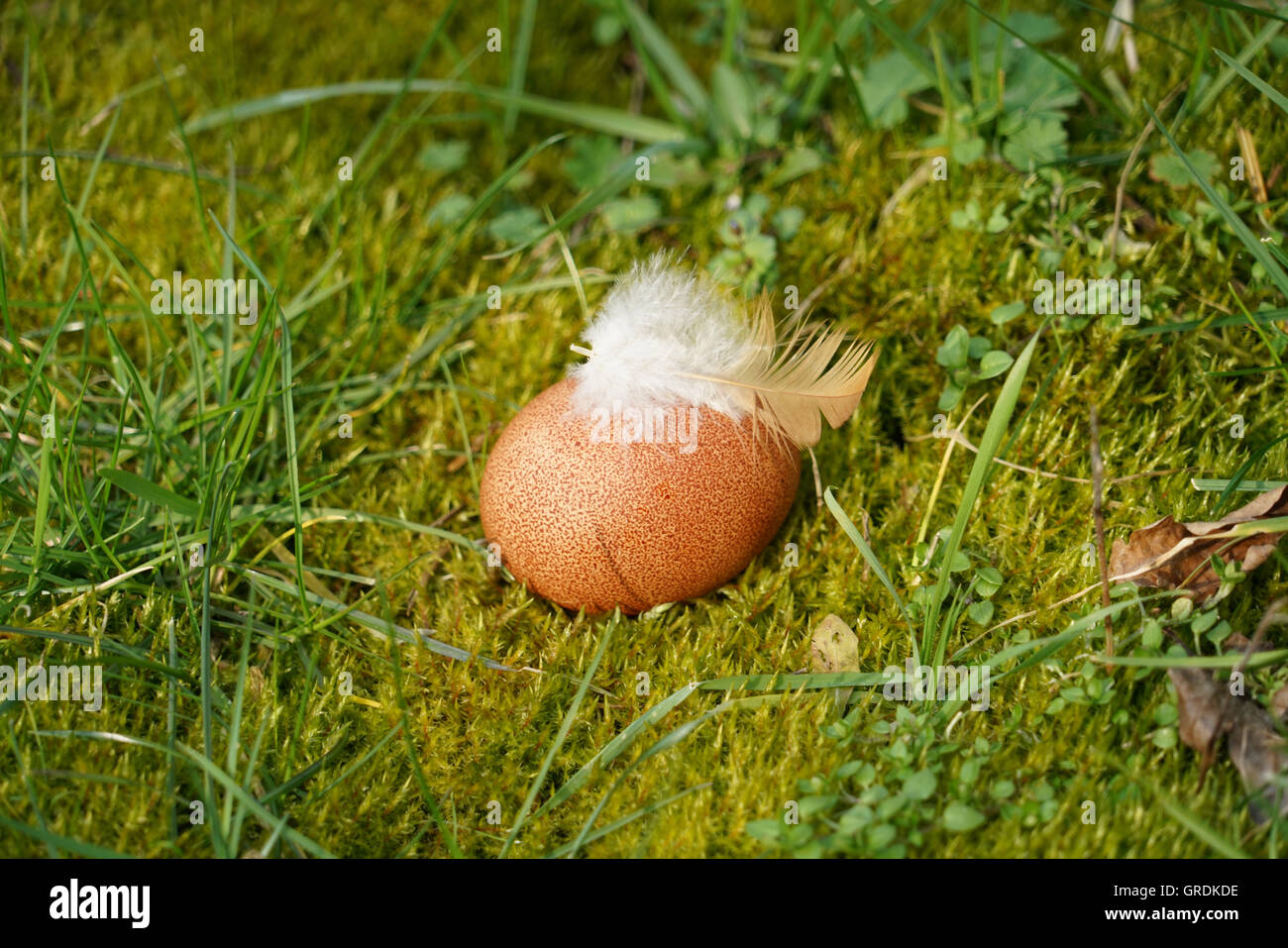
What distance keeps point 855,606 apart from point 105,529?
2.08 meters

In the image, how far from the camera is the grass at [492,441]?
220 cm

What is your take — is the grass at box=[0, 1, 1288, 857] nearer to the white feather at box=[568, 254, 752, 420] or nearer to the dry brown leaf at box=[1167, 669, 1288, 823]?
the dry brown leaf at box=[1167, 669, 1288, 823]

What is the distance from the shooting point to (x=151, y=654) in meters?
2.45

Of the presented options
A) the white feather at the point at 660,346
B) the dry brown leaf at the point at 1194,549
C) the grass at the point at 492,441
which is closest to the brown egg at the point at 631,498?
the white feather at the point at 660,346

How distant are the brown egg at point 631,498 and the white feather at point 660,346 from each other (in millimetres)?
42

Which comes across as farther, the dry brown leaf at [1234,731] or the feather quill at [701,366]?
the feather quill at [701,366]

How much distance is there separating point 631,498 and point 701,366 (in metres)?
0.41

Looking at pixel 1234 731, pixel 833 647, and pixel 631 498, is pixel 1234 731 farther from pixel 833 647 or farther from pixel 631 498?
pixel 631 498

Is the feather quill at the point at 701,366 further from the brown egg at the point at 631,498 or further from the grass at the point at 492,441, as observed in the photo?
the grass at the point at 492,441

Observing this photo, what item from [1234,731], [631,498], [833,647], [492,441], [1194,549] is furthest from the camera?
[492,441]

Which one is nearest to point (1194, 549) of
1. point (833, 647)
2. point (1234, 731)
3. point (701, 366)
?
point (1234, 731)

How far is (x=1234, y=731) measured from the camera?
2146 millimetres
